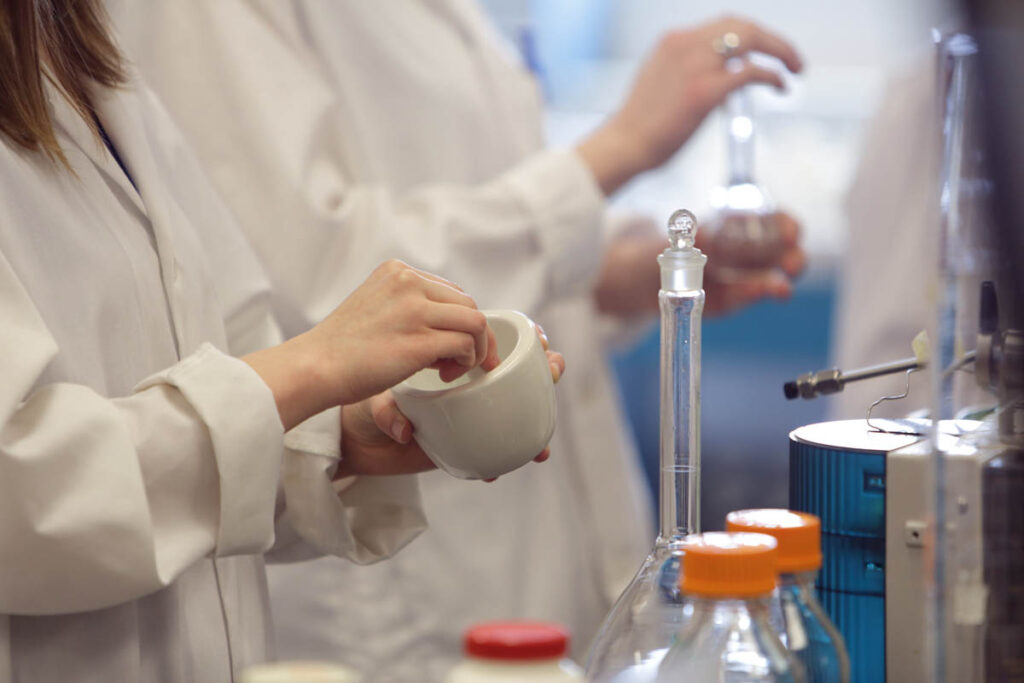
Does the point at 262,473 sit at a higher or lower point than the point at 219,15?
lower

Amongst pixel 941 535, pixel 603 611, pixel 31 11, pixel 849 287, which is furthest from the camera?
pixel 849 287

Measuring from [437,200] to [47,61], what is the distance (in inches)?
21.0

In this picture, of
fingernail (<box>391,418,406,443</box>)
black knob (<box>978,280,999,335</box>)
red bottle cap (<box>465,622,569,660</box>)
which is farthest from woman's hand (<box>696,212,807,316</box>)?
red bottle cap (<box>465,622,569,660</box>)

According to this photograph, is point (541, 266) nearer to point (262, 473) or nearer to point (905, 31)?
point (262, 473)

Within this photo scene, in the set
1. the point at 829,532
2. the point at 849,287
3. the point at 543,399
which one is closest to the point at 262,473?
the point at 543,399

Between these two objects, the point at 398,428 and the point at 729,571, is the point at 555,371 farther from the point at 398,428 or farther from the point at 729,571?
the point at 729,571

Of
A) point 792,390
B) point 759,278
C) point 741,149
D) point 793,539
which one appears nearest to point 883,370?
point 792,390

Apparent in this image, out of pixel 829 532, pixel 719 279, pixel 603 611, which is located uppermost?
pixel 719 279

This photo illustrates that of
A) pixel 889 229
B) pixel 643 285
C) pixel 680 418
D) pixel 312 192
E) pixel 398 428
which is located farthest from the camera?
pixel 889 229

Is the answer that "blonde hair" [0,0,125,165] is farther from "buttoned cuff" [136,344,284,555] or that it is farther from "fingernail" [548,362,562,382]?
"fingernail" [548,362,562,382]

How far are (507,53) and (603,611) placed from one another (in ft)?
2.32

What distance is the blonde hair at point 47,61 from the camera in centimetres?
71

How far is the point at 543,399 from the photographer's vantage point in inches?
26.0

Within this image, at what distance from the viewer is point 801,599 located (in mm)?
523
